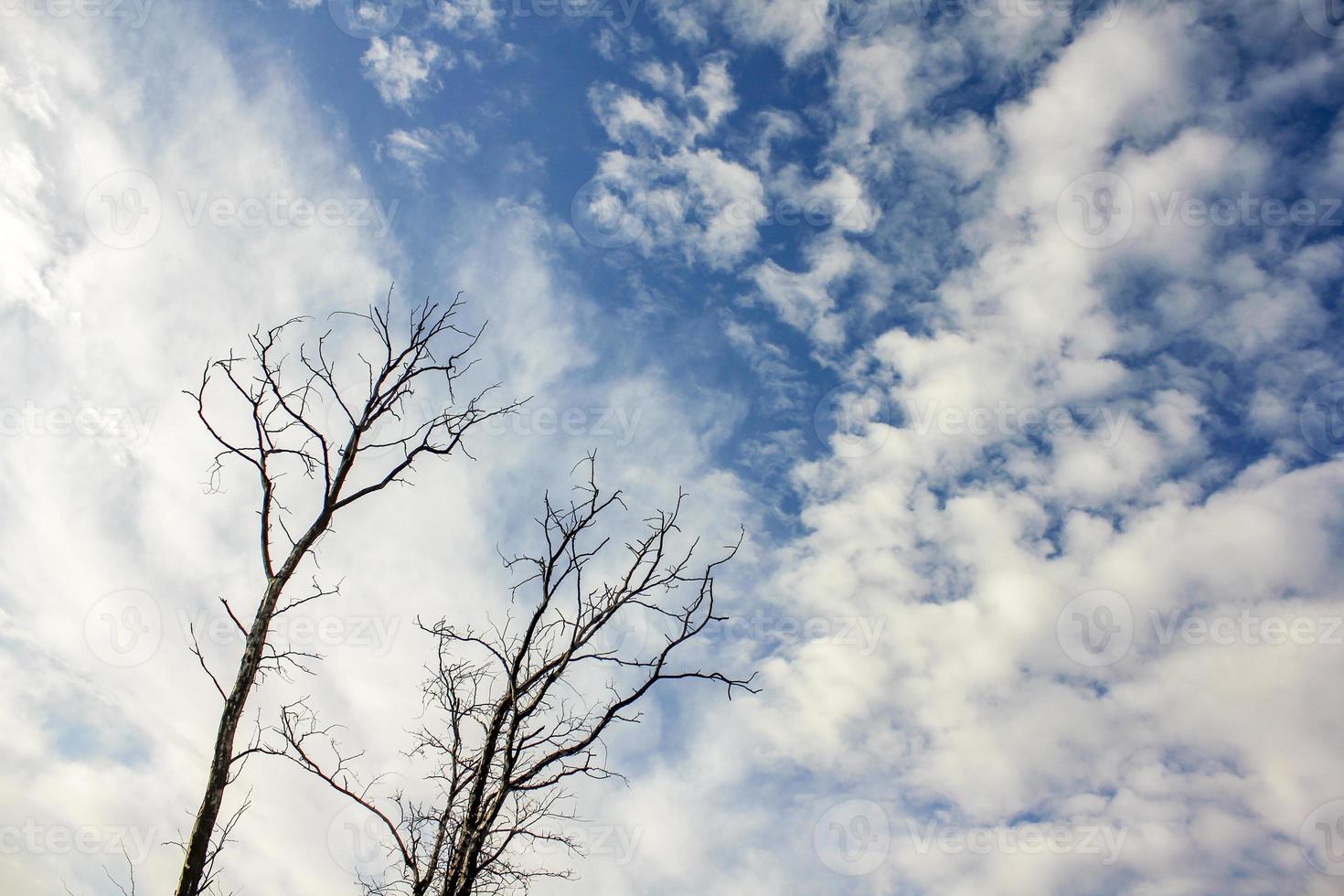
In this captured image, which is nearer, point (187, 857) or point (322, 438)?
point (187, 857)

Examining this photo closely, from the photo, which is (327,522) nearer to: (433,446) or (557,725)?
(433,446)

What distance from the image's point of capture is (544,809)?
7.22m

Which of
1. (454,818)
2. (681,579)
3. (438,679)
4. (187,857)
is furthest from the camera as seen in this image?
(438,679)

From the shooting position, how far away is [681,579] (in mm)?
7617

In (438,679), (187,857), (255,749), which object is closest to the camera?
(187,857)

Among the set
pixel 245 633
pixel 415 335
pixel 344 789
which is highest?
pixel 415 335

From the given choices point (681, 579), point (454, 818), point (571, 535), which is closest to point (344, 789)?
point (454, 818)

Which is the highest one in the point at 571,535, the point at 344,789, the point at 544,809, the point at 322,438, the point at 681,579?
the point at 322,438

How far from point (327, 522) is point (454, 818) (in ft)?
11.2

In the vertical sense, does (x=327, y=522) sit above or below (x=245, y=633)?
above

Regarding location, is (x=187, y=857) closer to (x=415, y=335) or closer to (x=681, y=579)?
(x=681, y=579)

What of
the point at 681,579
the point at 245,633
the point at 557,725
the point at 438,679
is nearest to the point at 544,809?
the point at 557,725

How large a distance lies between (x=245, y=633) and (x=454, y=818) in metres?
2.85

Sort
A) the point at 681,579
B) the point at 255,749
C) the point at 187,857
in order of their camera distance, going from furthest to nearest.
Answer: the point at 681,579, the point at 255,749, the point at 187,857
